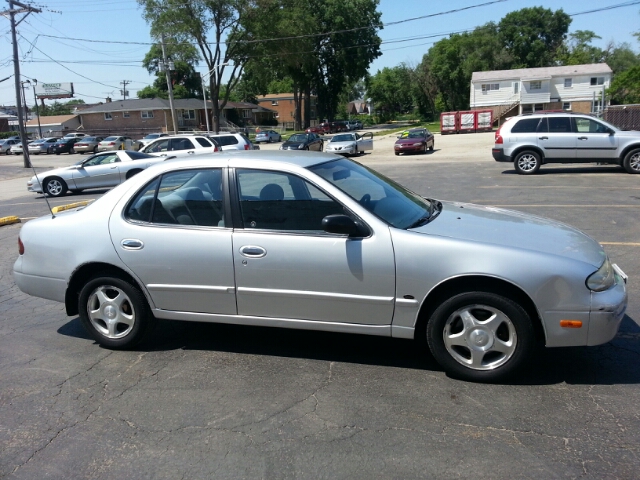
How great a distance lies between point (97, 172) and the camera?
1883 centimetres

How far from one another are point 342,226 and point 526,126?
15.3 metres

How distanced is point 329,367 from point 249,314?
29.3 inches

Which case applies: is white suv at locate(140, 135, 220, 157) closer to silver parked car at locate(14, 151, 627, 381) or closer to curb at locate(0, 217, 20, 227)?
curb at locate(0, 217, 20, 227)

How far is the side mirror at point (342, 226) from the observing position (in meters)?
3.99

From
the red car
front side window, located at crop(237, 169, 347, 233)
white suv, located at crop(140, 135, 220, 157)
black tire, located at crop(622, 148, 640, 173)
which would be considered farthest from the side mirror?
the red car

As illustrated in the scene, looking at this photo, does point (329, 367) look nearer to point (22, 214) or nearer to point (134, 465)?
point (134, 465)

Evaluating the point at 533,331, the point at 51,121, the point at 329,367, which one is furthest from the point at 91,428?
the point at 51,121

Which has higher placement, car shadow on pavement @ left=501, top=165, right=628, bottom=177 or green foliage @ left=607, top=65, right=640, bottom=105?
green foliage @ left=607, top=65, right=640, bottom=105

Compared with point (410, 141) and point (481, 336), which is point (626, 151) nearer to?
point (481, 336)

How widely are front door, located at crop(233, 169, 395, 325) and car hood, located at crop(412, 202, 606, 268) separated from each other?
49 centimetres

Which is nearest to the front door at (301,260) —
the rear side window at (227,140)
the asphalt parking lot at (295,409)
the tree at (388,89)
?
the asphalt parking lot at (295,409)

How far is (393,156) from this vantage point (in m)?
32.3

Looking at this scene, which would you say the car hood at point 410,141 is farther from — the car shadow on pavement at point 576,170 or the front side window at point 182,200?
the front side window at point 182,200

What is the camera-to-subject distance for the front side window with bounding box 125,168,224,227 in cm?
451
